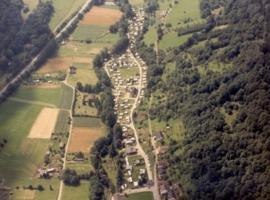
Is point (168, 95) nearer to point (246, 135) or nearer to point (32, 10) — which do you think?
point (246, 135)

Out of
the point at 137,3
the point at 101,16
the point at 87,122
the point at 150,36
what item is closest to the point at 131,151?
the point at 87,122

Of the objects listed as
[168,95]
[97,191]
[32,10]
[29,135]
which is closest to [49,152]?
[29,135]

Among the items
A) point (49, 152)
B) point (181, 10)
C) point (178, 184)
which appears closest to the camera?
point (178, 184)

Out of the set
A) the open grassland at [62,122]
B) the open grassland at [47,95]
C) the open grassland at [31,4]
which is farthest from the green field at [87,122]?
the open grassland at [31,4]

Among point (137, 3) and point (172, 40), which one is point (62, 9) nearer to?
point (137, 3)

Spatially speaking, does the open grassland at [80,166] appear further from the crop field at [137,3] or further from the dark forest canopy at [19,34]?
the crop field at [137,3]

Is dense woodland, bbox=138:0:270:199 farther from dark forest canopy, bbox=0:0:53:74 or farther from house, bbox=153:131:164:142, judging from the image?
dark forest canopy, bbox=0:0:53:74
